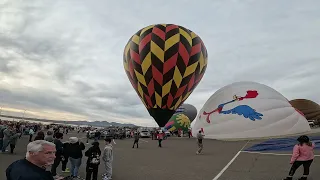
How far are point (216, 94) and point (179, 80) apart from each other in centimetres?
898

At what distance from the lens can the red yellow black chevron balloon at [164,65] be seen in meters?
A: 22.8

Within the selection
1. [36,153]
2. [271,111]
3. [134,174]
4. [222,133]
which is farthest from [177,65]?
[36,153]

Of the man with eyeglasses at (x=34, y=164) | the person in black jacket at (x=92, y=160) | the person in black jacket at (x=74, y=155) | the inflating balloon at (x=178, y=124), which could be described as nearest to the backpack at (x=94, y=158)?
the person in black jacket at (x=92, y=160)

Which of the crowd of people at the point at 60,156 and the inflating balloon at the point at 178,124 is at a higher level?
the inflating balloon at the point at 178,124

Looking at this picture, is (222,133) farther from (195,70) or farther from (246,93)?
(195,70)

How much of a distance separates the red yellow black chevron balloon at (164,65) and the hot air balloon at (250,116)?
17.5ft

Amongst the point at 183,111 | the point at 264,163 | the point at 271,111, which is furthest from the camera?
the point at 183,111

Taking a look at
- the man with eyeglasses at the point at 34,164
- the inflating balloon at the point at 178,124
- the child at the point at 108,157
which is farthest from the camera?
the inflating balloon at the point at 178,124

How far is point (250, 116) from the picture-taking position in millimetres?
25531

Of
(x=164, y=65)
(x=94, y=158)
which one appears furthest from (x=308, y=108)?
(x=94, y=158)

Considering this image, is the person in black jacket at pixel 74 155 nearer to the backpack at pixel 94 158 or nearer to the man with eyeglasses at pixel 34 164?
the backpack at pixel 94 158

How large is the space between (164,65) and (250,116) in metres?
10.1

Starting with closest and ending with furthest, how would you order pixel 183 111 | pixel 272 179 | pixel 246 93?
1. pixel 272 179
2. pixel 246 93
3. pixel 183 111

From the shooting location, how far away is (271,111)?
25734 millimetres
